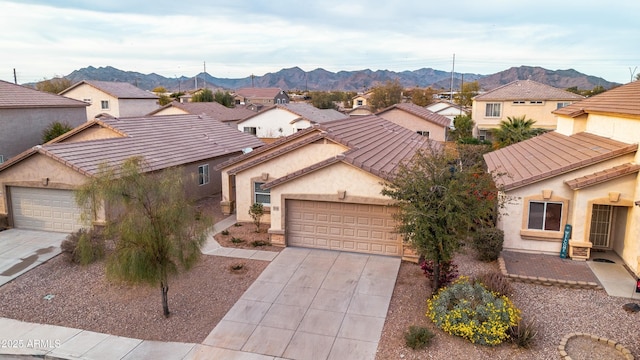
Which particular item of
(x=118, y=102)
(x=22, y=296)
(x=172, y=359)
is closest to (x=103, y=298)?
(x=22, y=296)

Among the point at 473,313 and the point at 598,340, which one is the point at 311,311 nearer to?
the point at 473,313

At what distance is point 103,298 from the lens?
43.7 feet

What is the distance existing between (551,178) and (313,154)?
9428 mm

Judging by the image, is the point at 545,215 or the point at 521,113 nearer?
the point at 545,215

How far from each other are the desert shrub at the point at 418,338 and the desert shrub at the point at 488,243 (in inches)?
226

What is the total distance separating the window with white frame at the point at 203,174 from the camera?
2538cm

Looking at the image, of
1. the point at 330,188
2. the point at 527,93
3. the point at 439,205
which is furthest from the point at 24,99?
the point at 527,93

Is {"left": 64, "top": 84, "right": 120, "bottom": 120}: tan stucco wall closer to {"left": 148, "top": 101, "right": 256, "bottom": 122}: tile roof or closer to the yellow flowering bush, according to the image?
{"left": 148, "top": 101, "right": 256, "bottom": 122}: tile roof

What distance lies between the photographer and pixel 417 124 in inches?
1852

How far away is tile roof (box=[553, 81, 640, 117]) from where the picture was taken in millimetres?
16188

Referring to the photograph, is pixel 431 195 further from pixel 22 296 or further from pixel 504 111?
pixel 504 111

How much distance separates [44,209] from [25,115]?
13796 mm

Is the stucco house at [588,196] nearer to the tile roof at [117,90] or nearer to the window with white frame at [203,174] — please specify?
the window with white frame at [203,174]

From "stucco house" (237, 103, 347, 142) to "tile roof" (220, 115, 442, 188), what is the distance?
23885mm
